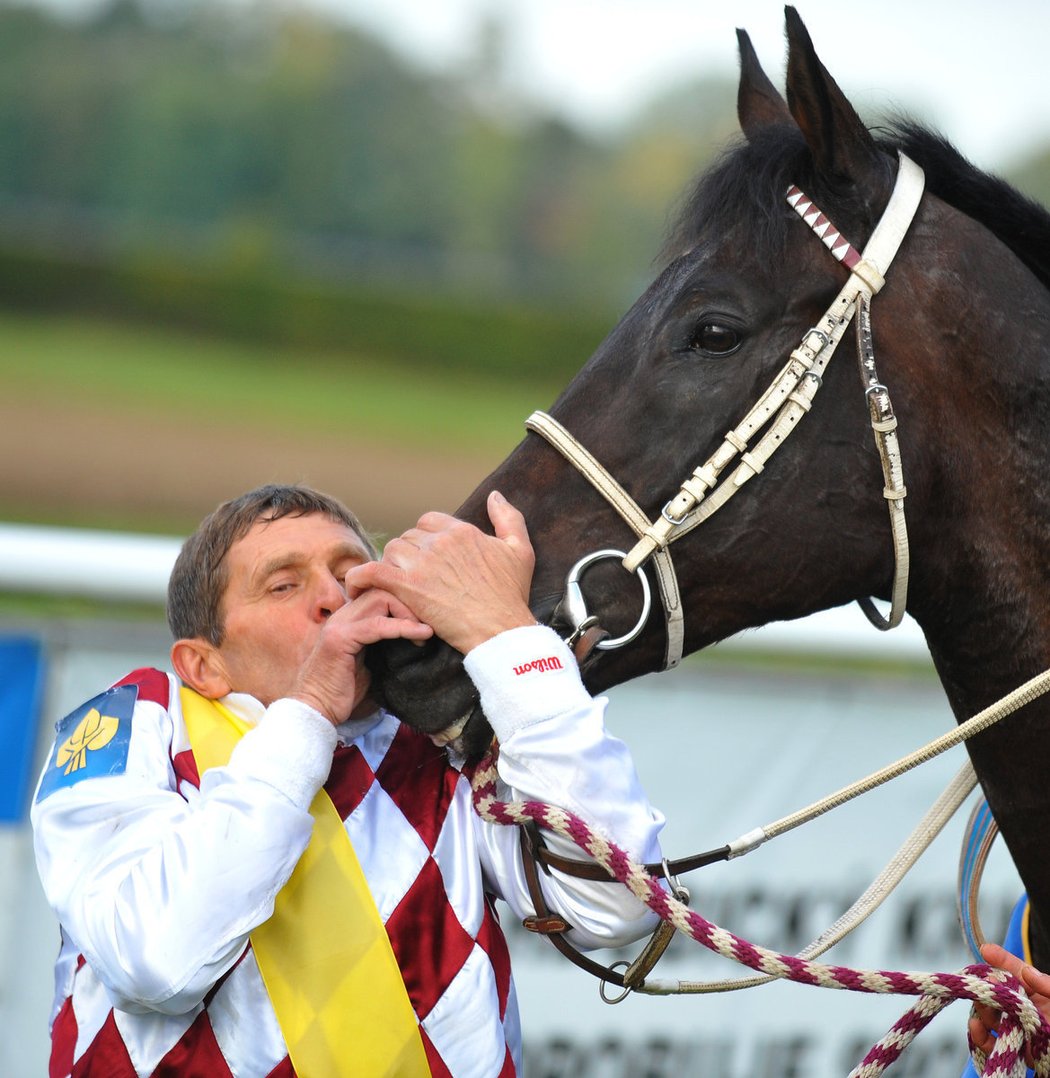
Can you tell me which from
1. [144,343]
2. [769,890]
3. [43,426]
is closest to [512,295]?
[144,343]

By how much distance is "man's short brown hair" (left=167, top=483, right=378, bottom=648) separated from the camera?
205 cm

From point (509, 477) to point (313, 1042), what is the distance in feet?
2.64

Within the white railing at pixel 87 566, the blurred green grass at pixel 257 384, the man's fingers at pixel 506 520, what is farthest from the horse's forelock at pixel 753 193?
the blurred green grass at pixel 257 384

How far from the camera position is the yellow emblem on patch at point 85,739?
1.82 m

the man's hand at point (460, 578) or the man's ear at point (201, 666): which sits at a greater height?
the man's hand at point (460, 578)

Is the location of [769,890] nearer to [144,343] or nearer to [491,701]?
[491,701]

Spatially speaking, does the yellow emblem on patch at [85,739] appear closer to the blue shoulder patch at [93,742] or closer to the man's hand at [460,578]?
the blue shoulder patch at [93,742]

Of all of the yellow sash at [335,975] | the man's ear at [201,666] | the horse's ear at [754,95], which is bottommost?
the yellow sash at [335,975]

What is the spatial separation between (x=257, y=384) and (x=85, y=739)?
72.6 feet

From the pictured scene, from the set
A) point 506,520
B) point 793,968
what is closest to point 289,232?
point 506,520

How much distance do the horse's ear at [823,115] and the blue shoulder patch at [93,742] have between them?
4.13 feet

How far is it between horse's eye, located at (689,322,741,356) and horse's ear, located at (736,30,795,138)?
1.59 ft

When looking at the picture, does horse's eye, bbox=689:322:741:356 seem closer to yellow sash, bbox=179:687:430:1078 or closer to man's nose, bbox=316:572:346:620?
man's nose, bbox=316:572:346:620

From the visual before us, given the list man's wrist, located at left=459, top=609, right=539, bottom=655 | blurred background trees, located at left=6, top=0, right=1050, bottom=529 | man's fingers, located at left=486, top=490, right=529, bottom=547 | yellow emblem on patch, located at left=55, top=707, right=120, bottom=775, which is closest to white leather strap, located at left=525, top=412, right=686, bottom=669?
man's fingers, located at left=486, top=490, right=529, bottom=547
